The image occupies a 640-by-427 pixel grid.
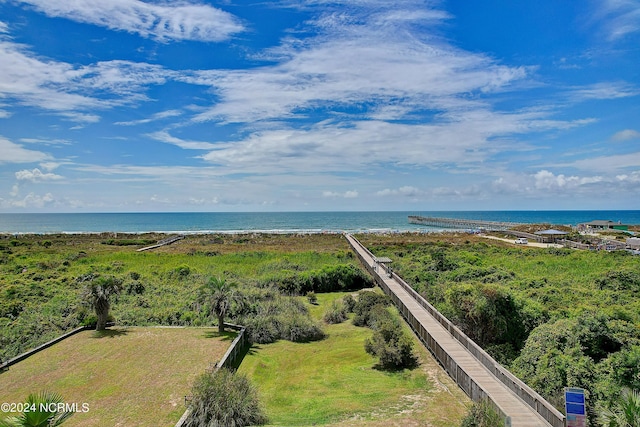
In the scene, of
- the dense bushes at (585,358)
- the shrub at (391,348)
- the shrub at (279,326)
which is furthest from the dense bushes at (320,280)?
the dense bushes at (585,358)

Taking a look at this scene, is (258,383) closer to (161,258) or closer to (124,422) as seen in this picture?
(124,422)

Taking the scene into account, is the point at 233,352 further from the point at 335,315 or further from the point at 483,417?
the point at 483,417

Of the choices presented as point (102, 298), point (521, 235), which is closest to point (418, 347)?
point (102, 298)

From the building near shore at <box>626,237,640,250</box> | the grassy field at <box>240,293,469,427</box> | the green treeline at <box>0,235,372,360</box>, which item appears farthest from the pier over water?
the grassy field at <box>240,293,469,427</box>

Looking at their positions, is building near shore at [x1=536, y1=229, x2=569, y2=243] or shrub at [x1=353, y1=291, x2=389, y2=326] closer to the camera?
shrub at [x1=353, y1=291, x2=389, y2=326]

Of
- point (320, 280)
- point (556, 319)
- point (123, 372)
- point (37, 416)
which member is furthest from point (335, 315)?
point (37, 416)

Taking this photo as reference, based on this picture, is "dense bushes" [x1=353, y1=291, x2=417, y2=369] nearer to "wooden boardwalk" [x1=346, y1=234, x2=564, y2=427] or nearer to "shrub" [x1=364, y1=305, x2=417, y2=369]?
"shrub" [x1=364, y1=305, x2=417, y2=369]

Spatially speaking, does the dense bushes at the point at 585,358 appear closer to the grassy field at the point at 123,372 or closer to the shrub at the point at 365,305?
the shrub at the point at 365,305
